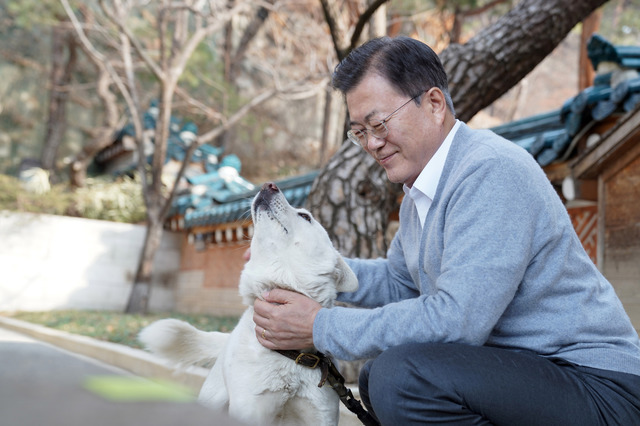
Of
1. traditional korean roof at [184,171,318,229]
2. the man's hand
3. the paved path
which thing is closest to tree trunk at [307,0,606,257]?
the man's hand

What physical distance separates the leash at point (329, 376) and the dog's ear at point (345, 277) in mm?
285

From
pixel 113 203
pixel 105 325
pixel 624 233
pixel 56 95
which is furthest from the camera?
pixel 56 95

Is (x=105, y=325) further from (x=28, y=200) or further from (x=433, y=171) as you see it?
(x=433, y=171)

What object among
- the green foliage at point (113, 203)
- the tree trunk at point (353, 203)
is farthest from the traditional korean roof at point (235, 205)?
the tree trunk at point (353, 203)

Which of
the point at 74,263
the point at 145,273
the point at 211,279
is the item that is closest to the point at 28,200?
the point at 74,263

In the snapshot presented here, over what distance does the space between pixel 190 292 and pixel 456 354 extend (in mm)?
9824

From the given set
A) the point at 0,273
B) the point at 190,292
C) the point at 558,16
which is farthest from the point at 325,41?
the point at 558,16

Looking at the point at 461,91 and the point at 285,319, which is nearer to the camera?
the point at 285,319

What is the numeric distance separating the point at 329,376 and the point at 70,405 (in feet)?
5.78

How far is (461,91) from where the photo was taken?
12.4 feet

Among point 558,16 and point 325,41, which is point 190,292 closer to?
point 325,41

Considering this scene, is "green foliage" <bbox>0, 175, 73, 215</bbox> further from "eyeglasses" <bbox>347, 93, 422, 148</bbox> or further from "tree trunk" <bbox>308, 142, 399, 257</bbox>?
"eyeglasses" <bbox>347, 93, 422, 148</bbox>

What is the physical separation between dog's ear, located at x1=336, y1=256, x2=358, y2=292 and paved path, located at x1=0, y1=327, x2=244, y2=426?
5.63ft

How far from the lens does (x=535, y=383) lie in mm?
1478
